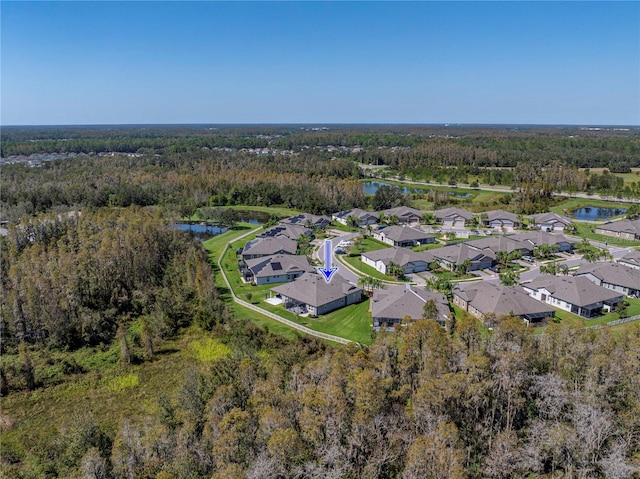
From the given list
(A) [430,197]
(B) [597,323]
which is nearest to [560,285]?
(B) [597,323]

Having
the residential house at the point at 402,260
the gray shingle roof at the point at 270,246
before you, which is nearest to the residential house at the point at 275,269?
the gray shingle roof at the point at 270,246

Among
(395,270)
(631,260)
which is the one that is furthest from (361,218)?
(631,260)

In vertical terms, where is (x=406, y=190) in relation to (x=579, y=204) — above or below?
above

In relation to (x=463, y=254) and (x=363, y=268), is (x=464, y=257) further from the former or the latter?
(x=363, y=268)

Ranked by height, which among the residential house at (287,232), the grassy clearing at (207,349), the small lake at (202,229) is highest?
the residential house at (287,232)

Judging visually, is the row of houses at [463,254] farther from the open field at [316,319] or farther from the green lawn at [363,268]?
the open field at [316,319]

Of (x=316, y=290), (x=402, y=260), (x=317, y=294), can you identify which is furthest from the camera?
(x=402, y=260)
